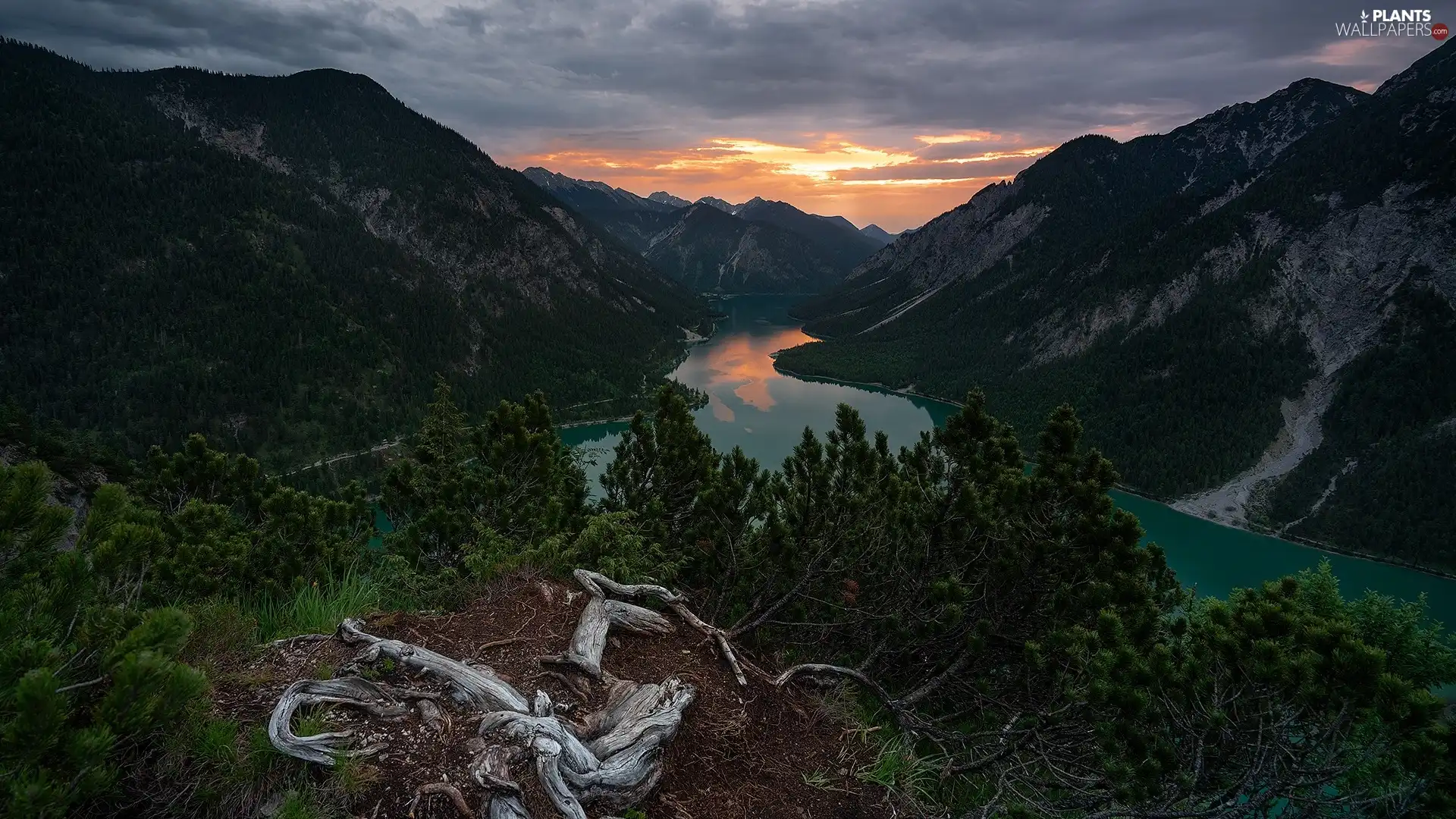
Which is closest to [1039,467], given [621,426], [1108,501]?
[1108,501]

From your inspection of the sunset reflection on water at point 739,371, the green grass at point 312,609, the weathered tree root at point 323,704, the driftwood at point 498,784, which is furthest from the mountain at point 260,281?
the driftwood at point 498,784

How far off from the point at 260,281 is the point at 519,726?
123271mm

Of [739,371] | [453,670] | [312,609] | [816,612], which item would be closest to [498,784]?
[453,670]

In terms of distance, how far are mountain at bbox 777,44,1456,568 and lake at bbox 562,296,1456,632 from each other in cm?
362

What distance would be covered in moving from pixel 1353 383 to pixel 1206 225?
4335cm

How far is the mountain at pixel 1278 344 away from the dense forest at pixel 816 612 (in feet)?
216

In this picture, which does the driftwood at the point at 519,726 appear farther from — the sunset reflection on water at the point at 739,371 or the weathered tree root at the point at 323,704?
the sunset reflection on water at the point at 739,371

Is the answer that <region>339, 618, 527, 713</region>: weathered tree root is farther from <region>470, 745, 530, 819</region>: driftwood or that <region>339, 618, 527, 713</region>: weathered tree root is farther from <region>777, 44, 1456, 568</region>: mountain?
<region>777, 44, 1456, 568</region>: mountain

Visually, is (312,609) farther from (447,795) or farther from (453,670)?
(447,795)

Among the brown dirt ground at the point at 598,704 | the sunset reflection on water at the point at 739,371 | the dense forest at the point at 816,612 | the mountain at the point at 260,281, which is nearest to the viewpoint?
the dense forest at the point at 816,612

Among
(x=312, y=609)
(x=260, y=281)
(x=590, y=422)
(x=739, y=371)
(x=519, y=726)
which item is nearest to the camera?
(x=519, y=726)

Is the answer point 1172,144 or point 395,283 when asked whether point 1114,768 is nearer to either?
point 395,283

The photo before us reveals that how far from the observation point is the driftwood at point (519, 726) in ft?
13.1

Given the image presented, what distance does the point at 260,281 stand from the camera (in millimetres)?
101000
